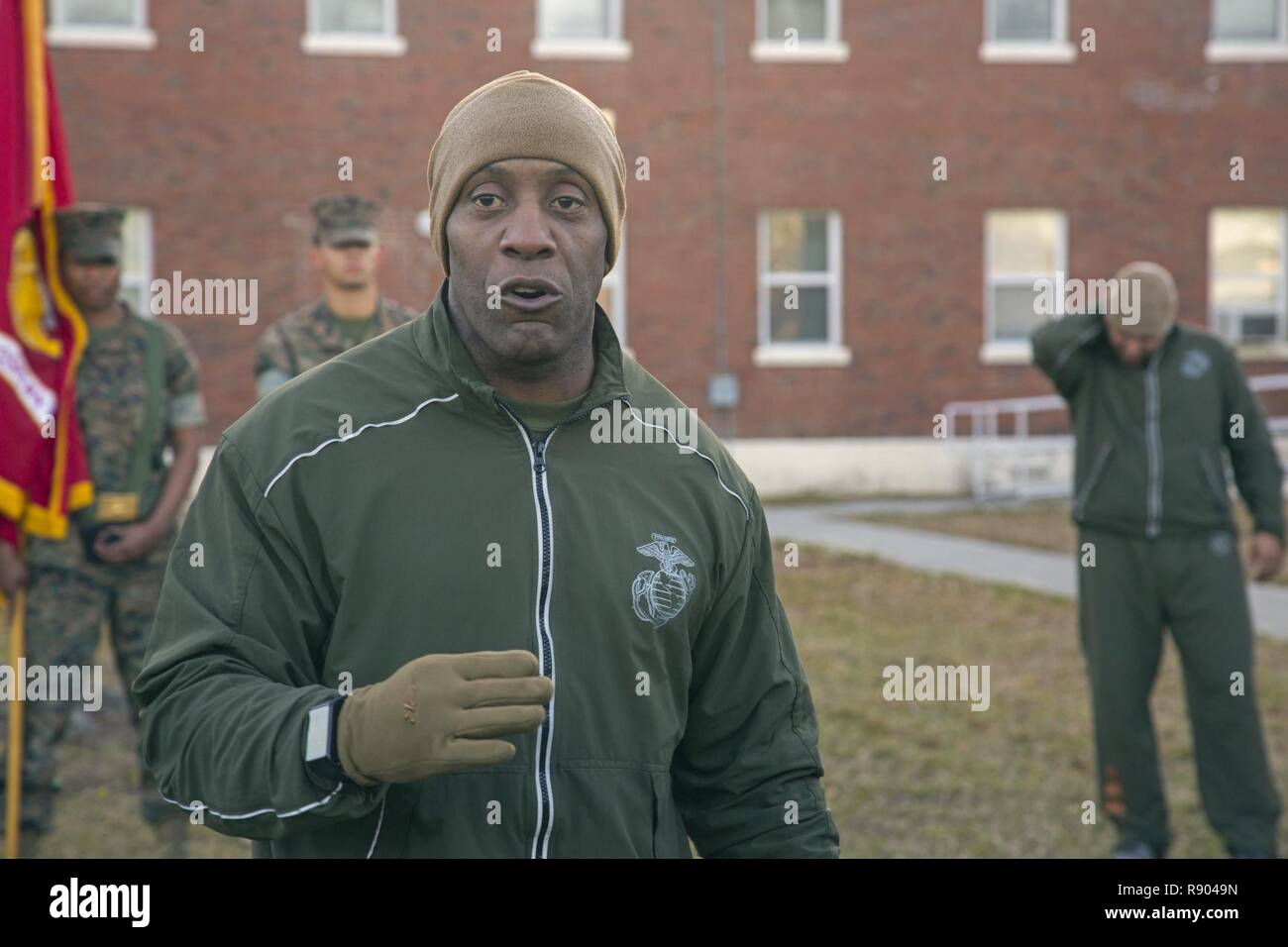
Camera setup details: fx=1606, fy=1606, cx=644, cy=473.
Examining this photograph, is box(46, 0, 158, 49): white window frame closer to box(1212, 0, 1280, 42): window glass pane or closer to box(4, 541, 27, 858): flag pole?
box(1212, 0, 1280, 42): window glass pane

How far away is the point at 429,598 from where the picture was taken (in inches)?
91.9

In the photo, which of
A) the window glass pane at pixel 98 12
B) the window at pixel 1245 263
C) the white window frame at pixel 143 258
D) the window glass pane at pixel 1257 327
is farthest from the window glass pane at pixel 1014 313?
the window glass pane at pixel 98 12

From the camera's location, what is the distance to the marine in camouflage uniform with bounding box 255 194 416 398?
19.5 feet

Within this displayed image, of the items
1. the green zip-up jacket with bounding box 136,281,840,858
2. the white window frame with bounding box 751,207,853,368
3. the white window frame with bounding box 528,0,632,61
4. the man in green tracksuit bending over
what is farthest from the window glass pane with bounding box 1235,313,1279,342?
the green zip-up jacket with bounding box 136,281,840,858

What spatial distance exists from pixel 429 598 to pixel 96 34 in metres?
18.3

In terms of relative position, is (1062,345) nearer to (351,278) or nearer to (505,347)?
(351,278)

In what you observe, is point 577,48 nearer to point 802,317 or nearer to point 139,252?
point 802,317

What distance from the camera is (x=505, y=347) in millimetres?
2488

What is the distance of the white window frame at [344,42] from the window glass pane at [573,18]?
1.89 m

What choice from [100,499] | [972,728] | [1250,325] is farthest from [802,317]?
[100,499]

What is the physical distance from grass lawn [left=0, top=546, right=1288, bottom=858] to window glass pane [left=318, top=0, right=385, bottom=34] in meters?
10.8

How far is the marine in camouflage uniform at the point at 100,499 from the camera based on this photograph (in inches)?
239

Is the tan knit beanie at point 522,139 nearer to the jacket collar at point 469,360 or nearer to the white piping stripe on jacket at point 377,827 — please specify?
the jacket collar at point 469,360
